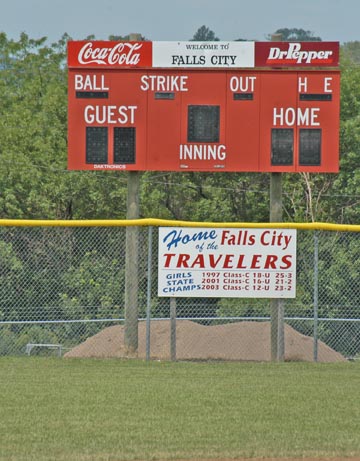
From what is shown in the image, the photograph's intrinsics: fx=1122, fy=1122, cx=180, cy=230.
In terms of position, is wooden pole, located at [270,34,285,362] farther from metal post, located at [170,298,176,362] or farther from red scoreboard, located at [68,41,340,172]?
metal post, located at [170,298,176,362]

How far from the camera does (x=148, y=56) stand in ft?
47.8

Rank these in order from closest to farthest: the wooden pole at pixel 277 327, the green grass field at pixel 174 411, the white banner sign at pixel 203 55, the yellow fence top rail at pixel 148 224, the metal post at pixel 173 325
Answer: the green grass field at pixel 174 411
the metal post at pixel 173 325
the yellow fence top rail at pixel 148 224
the wooden pole at pixel 277 327
the white banner sign at pixel 203 55

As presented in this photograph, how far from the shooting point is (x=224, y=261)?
13250 millimetres

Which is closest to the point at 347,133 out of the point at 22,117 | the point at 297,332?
the point at 22,117

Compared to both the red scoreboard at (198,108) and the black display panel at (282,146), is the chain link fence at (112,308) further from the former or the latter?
the black display panel at (282,146)

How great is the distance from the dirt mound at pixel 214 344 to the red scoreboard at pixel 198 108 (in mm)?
2386

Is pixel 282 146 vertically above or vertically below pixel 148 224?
above

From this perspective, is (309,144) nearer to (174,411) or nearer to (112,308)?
(112,308)

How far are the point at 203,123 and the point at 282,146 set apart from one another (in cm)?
106

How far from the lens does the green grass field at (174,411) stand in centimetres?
753

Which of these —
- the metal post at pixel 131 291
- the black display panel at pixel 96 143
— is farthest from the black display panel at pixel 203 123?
the metal post at pixel 131 291

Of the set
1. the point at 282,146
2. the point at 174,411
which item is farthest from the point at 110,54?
the point at 174,411

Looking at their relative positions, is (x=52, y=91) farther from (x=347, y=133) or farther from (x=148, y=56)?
(x=148, y=56)

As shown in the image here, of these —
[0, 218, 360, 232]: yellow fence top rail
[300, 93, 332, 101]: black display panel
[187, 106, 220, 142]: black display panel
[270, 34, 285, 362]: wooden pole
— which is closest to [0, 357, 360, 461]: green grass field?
[270, 34, 285, 362]: wooden pole
